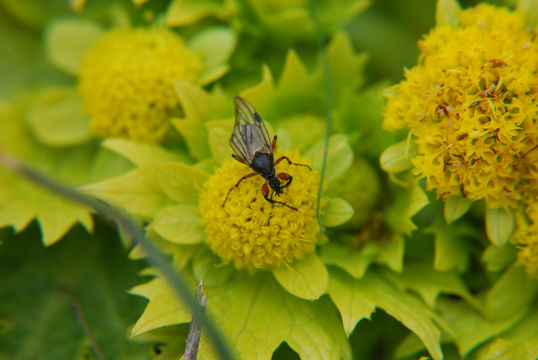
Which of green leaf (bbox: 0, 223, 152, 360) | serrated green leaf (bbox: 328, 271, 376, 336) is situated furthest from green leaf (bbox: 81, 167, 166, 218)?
serrated green leaf (bbox: 328, 271, 376, 336)

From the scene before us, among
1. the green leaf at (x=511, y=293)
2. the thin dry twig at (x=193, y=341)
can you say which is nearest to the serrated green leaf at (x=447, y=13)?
the green leaf at (x=511, y=293)

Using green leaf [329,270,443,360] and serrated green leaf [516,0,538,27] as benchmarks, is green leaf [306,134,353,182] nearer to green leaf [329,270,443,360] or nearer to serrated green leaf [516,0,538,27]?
green leaf [329,270,443,360]

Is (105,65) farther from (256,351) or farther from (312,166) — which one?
(256,351)

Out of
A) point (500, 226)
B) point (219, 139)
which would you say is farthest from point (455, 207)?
point (219, 139)

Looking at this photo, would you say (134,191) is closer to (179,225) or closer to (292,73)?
(179,225)

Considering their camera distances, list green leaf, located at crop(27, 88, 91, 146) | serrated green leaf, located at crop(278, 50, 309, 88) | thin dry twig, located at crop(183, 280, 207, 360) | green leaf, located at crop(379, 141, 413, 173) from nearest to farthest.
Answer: thin dry twig, located at crop(183, 280, 207, 360)
green leaf, located at crop(379, 141, 413, 173)
serrated green leaf, located at crop(278, 50, 309, 88)
green leaf, located at crop(27, 88, 91, 146)
